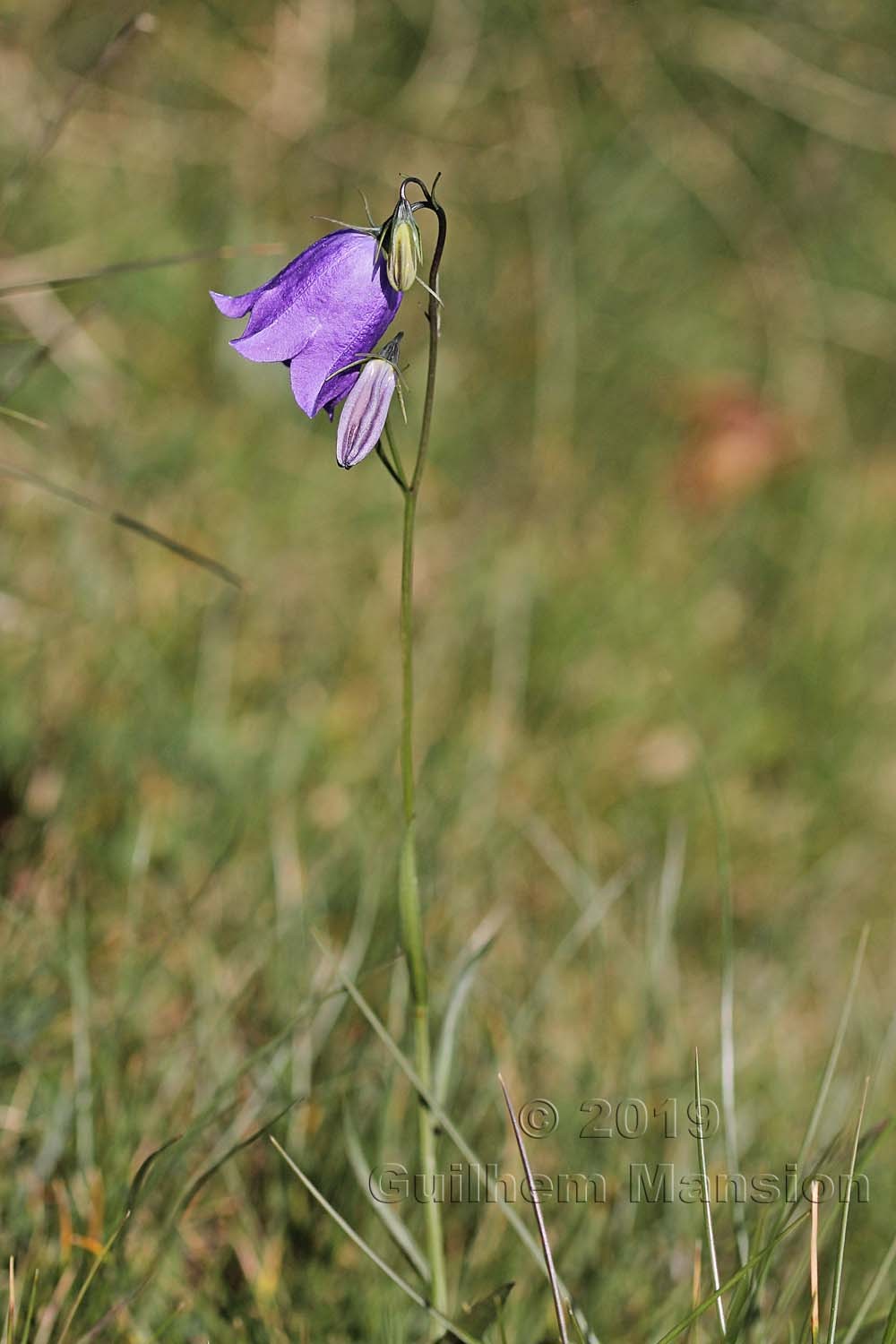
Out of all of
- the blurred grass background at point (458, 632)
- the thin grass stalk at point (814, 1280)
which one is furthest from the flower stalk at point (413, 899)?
the thin grass stalk at point (814, 1280)

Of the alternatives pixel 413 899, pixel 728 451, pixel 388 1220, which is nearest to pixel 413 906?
pixel 413 899

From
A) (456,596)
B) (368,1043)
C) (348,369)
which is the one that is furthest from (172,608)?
(348,369)

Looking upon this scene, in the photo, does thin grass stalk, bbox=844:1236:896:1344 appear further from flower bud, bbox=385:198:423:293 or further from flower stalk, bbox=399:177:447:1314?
flower bud, bbox=385:198:423:293

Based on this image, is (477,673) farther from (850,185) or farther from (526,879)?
(850,185)

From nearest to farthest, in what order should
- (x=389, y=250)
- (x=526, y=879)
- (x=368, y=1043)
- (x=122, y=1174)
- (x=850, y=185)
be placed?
(x=389, y=250) → (x=122, y=1174) → (x=368, y=1043) → (x=526, y=879) → (x=850, y=185)

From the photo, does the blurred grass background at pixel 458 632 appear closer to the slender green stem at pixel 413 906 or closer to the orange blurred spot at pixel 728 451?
the orange blurred spot at pixel 728 451
